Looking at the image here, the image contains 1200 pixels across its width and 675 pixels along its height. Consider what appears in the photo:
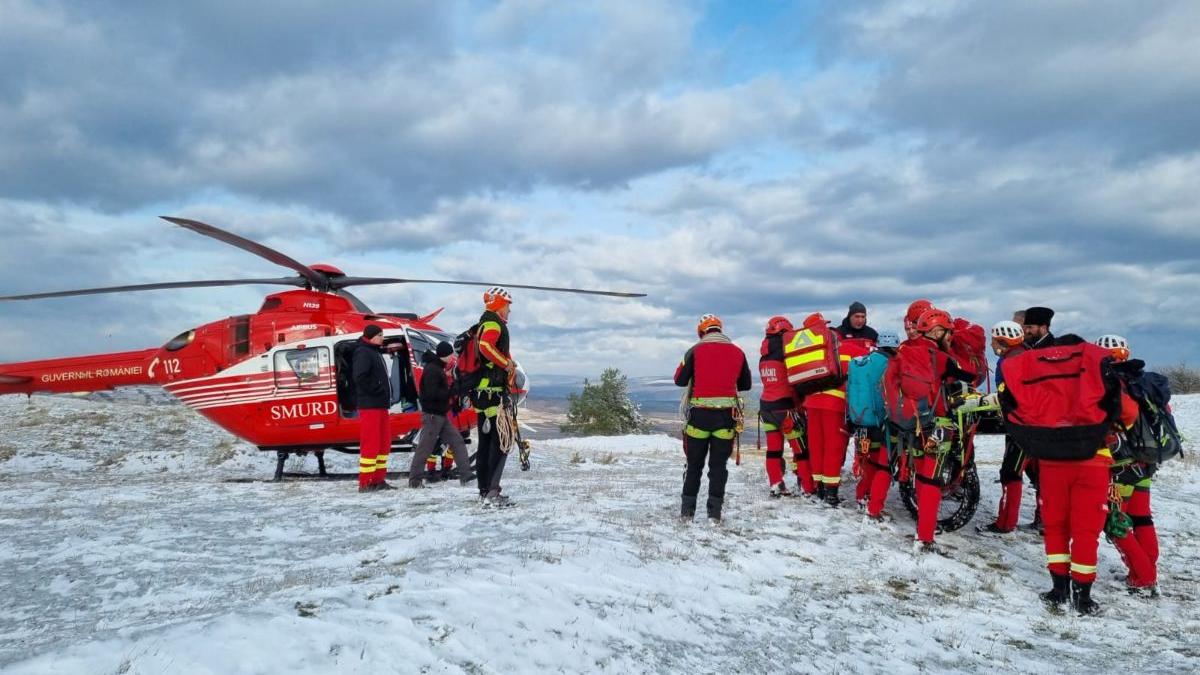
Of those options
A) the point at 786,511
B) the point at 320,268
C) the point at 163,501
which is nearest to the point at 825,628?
the point at 786,511

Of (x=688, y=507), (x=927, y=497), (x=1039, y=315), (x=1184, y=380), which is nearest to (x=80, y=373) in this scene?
(x=688, y=507)

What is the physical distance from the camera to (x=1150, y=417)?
249 inches

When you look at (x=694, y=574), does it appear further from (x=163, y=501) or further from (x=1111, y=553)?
(x=163, y=501)

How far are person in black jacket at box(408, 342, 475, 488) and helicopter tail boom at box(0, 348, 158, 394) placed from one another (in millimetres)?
6413

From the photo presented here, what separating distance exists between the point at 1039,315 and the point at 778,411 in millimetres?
3229

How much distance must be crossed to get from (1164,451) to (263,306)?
1271cm

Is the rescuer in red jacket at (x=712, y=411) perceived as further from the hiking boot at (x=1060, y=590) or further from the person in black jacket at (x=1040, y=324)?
the hiking boot at (x=1060, y=590)

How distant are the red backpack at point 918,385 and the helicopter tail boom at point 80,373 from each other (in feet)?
40.5

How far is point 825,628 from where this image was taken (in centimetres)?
486

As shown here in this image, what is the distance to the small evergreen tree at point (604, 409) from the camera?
43844 mm

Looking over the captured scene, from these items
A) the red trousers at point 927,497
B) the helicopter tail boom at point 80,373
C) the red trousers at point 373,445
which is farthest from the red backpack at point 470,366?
the helicopter tail boom at point 80,373

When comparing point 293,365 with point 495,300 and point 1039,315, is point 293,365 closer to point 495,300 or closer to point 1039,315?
point 495,300

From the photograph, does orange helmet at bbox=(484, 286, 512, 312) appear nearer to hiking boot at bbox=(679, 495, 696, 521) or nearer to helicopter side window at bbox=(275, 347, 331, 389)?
hiking boot at bbox=(679, 495, 696, 521)

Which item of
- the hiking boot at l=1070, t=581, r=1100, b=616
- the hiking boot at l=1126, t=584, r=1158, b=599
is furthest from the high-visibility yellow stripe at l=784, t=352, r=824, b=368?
the hiking boot at l=1126, t=584, r=1158, b=599
